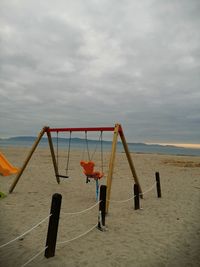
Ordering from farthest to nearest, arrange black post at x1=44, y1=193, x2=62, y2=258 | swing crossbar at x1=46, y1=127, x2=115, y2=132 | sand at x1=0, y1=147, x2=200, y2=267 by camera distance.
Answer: swing crossbar at x1=46, y1=127, x2=115, y2=132 → sand at x1=0, y1=147, x2=200, y2=267 → black post at x1=44, y1=193, x2=62, y2=258

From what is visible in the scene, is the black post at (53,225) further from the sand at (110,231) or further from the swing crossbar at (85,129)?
the swing crossbar at (85,129)

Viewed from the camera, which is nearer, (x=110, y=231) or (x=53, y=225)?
(x=53, y=225)

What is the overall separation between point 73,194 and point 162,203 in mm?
3227

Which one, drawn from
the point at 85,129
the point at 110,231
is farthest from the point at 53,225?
the point at 85,129

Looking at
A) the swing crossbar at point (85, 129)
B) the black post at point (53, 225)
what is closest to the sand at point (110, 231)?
the black post at point (53, 225)

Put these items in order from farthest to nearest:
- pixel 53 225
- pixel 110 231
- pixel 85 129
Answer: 1. pixel 85 129
2. pixel 110 231
3. pixel 53 225

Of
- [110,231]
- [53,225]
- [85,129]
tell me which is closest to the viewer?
[53,225]

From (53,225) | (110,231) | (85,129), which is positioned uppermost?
(85,129)

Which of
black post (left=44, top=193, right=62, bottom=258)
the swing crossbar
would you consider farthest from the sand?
the swing crossbar

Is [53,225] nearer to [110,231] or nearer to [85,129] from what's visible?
[110,231]

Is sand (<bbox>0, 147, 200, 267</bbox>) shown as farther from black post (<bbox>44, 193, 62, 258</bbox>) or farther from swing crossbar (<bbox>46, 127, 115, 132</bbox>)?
swing crossbar (<bbox>46, 127, 115, 132</bbox>)

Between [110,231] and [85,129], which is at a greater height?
[85,129]

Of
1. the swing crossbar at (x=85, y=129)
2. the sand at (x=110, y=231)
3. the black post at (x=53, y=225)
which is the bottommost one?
the sand at (x=110, y=231)

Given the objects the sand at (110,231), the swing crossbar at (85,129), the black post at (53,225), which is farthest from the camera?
the swing crossbar at (85,129)
